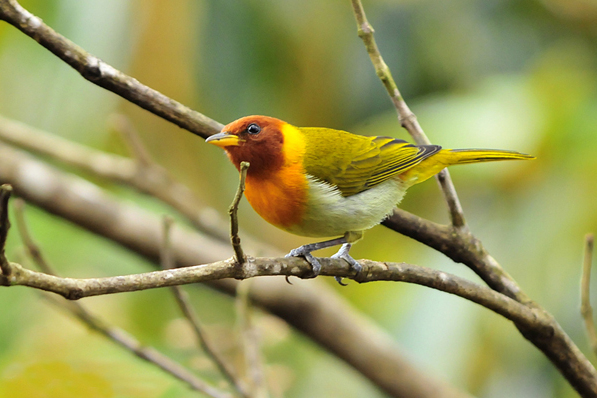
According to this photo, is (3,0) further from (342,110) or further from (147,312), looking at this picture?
(342,110)

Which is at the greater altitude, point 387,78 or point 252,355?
point 387,78

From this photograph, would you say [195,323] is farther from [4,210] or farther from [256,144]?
[4,210]

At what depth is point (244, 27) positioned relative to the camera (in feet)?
18.5

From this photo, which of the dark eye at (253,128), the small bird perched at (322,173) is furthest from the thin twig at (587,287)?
the dark eye at (253,128)

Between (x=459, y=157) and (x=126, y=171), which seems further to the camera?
(x=126, y=171)

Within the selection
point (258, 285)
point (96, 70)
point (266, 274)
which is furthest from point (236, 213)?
point (258, 285)

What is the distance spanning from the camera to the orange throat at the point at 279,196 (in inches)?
101

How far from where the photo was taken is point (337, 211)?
271 centimetres

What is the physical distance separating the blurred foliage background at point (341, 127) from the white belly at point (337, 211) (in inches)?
44.4

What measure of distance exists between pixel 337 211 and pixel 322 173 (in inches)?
9.1

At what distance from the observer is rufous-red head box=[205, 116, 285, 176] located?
2.61m

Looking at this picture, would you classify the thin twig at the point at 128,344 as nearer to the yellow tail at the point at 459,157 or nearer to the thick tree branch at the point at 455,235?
the thick tree branch at the point at 455,235

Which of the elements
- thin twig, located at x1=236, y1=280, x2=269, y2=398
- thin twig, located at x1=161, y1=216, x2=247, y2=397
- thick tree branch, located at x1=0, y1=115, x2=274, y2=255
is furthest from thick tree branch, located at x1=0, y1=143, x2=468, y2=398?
thin twig, located at x1=161, y1=216, x2=247, y2=397

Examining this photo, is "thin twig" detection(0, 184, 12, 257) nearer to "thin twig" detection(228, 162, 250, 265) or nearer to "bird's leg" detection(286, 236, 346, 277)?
"thin twig" detection(228, 162, 250, 265)
